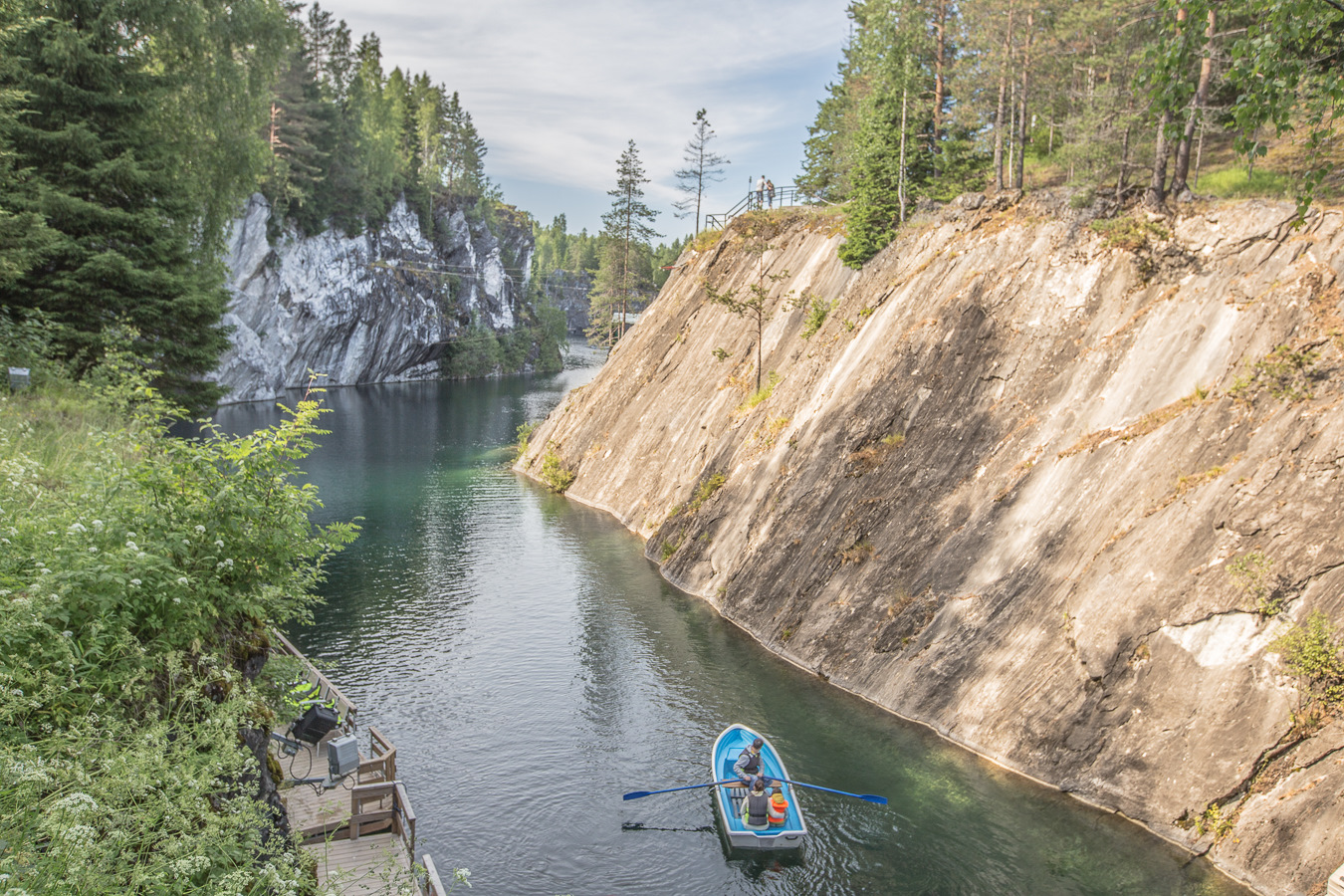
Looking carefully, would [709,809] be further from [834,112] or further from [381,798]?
[834,112]

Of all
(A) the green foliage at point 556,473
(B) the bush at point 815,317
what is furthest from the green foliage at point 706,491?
(A) the green foliage at point 556,473

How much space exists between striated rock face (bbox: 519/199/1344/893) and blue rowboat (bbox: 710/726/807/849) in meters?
5.43

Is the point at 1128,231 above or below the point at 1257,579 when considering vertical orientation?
above

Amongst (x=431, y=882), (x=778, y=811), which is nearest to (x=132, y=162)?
(x=431, y=882)

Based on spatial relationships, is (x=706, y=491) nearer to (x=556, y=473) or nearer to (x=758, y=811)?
(x=556, y=473)

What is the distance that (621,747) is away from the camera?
74.2ft

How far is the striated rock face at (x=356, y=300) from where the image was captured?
81250 millimetres

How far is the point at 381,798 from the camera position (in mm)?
15555

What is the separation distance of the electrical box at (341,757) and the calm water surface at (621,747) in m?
4.15

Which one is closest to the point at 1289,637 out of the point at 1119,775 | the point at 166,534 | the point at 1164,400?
the point at 1119,775

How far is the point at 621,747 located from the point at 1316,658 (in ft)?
54.0

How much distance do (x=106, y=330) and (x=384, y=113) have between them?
10122 cm

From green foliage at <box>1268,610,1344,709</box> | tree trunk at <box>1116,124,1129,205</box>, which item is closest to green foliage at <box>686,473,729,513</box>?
tree trunk at <box>1116,124,1129,205</box>

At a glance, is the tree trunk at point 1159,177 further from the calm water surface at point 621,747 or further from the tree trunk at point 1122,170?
the calm water surface at point 621,747
